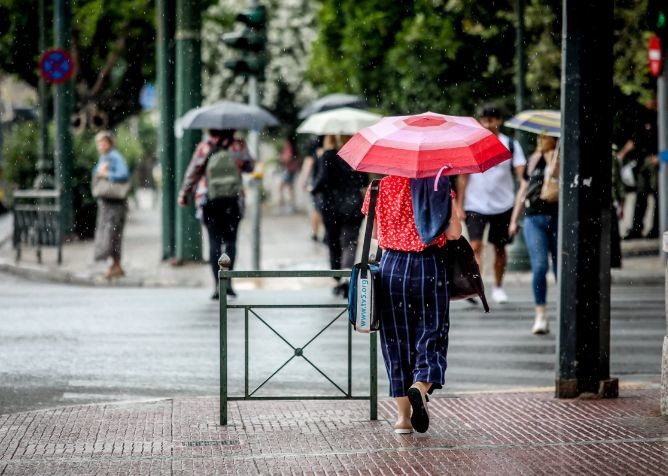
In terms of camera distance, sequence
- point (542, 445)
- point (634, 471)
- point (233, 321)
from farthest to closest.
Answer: point (233, 321) → point (542, 445) → point (634, 471)

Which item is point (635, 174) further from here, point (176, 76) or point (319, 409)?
point (319, 409)

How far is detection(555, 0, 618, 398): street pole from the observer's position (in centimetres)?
803

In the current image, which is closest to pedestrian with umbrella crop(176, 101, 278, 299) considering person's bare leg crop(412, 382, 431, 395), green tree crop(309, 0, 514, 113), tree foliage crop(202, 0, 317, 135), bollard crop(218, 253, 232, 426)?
bollard crop(218, 253, 232, 426)

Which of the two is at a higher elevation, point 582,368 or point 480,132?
point 480,132

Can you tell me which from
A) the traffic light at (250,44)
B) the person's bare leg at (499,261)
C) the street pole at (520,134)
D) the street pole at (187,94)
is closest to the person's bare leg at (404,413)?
the person's bare leg at (499,261)

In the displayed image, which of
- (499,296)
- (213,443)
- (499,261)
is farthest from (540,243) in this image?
(213,443)

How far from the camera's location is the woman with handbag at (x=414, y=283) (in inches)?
271

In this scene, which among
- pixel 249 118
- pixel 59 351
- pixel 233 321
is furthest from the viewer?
pixel 249 118

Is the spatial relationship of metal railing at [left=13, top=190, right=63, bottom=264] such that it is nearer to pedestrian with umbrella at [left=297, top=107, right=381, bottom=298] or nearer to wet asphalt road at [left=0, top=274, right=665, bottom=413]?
wet asphalt road at [left=0, top=274, right=665, bottom=413]

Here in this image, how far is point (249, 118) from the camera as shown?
605 inches

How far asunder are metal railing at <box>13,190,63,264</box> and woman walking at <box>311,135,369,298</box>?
6522mm

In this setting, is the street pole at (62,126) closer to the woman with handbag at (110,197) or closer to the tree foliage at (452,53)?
the woman with handbag at (110,197)

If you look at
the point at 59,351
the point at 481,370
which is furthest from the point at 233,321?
the point at 481,370

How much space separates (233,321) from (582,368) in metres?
4.99
